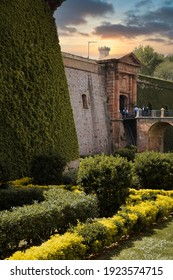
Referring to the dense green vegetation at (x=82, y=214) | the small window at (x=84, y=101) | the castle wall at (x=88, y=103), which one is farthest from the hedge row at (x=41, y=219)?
the small window at (x=84, y=101)

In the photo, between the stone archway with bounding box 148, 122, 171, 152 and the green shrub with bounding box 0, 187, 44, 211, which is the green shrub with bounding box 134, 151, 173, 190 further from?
the stone archway with bounding box 148, 122, 171, 152

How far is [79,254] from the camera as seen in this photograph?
27.2ft

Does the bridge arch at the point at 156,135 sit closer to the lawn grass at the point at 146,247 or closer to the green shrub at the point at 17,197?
the green shrub at the point at 17,197

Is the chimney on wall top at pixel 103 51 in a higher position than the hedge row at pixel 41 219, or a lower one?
higher

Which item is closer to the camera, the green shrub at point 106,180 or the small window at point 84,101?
the green shrub at point 106,180

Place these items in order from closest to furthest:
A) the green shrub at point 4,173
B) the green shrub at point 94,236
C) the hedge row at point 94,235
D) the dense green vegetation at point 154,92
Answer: the hedge row at point 94,235 → the green shrub at point 94,236 → the green shrub at point 4,173 → the dense green vegetation at point 154,92

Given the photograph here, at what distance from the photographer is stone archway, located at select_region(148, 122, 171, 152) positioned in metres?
35.0

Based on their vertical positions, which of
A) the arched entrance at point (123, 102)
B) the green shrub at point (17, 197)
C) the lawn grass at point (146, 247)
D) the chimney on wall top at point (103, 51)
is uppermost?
the chimney on wall top at point (103, 51)

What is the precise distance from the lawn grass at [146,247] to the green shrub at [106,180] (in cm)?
157

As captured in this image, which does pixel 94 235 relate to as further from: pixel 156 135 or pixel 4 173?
pixel 156 135

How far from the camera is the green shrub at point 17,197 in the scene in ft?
37.3

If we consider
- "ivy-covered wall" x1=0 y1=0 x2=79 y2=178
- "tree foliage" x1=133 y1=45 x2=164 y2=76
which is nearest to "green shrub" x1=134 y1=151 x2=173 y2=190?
"ivy-covered wall" x1=0 y1=0 x2=79 y2=178
